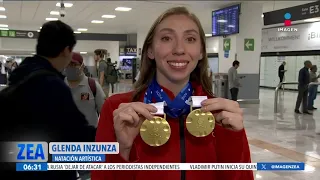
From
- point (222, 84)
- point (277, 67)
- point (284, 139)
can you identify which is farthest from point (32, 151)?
point (277, 67)

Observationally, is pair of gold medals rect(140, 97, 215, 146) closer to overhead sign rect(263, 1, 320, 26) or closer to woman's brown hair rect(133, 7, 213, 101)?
woman's brown hair rect(133, 7, 213, 101)

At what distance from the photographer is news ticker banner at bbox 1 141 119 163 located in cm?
86

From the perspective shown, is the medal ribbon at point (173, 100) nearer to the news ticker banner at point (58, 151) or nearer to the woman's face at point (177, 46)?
→ the woman's face at point (177, 46)

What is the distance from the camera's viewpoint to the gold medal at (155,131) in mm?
800

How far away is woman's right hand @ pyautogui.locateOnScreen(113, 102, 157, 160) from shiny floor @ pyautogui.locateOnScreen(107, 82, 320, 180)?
3.52 feet

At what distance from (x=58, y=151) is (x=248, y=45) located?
27.0 feet

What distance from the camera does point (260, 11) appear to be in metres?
8.62

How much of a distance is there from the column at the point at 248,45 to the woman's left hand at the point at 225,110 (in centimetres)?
802

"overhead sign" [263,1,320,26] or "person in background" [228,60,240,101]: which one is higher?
"overhead sign" [263,1,320,26]

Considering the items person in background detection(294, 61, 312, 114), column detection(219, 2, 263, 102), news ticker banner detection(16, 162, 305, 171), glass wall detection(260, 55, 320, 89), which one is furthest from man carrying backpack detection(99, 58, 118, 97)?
glass wall detection(260, 55, 320, 89)

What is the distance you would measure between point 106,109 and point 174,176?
257 mm

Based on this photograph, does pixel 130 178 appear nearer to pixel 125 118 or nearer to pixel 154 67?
pixel 125 118

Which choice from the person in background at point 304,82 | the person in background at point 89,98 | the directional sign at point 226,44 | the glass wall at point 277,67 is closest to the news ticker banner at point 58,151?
the person in background at point 89,98

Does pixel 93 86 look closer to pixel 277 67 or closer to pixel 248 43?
pixel 248 43
